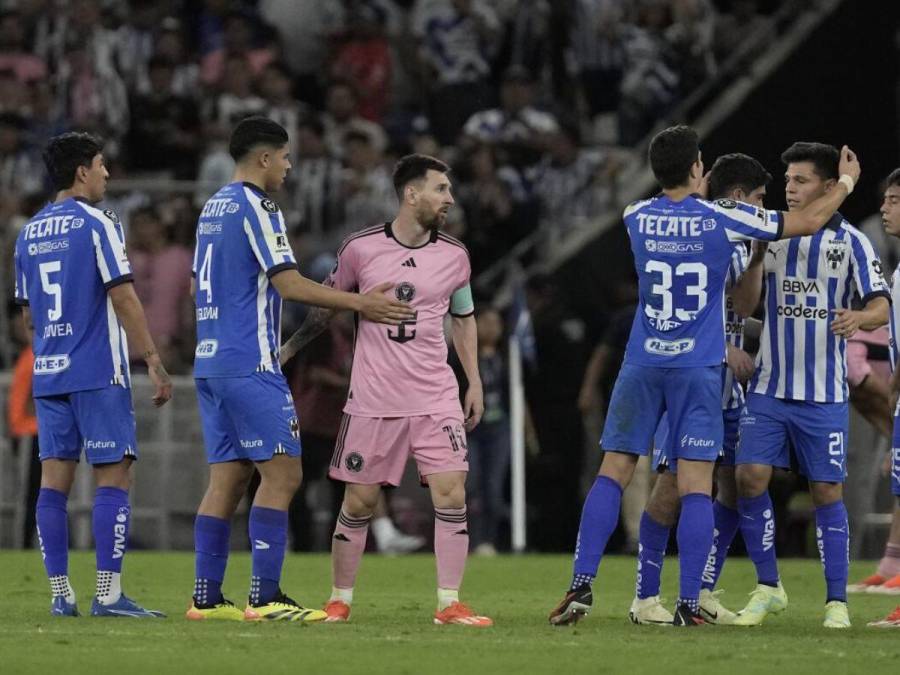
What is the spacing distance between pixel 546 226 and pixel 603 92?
8.91 feet

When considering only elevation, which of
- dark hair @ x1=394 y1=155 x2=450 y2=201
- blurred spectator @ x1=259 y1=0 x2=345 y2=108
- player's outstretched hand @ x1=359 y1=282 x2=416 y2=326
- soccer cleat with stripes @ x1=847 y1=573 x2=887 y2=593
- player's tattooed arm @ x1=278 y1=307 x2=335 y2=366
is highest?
blurred spectator @ x1=259 y1=0 x2=345 y2=108

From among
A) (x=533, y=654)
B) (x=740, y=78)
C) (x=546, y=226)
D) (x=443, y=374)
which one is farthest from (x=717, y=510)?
(x=740, y=78)

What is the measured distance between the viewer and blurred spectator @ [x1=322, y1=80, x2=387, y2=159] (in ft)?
68.2

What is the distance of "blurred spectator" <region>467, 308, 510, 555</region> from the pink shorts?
7.40m

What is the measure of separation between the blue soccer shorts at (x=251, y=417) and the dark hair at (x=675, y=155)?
2170mm

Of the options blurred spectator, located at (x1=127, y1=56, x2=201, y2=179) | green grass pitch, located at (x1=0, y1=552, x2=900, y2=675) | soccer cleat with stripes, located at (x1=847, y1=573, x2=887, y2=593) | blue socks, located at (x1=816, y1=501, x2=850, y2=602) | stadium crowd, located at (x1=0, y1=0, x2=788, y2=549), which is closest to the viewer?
green grass pitch, located at (x1=0, y1=552, x2=900, y2=675)

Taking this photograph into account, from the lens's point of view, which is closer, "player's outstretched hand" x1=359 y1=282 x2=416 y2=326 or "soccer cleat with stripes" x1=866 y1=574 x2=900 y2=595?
"player's outstretched hand" x1=359 y1=282 x2=416 y2=326

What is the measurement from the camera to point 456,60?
864 inches

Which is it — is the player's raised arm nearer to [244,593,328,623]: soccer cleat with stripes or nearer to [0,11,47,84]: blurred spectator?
[244,593,328,623]: soccer cleat with stripes

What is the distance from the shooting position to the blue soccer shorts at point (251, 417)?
9.73 meters

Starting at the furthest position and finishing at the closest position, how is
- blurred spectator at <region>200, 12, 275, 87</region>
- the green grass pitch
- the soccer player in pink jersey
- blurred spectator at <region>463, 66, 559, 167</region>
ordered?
blurred spectator at <region>200, 12, 275, 87</region> → blurred spectator at <region>463, 66, 559, 167</region> → the soccer player in pink jersey → the green grass pitch

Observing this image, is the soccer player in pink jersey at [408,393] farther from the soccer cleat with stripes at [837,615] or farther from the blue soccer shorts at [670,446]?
the soccer cleat with stripes at [837,615]

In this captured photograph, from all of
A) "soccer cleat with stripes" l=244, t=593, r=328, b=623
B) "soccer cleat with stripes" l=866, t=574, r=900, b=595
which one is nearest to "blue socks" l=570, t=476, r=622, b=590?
"soccer cleat with stripes" l=244, t=593, r=328, b=623

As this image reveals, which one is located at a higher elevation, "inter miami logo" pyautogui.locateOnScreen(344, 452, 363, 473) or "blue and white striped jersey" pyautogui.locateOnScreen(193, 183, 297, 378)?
"blue and white striped jersey" pyautogui.locateOnScreen(193, 183, 297, 378)
